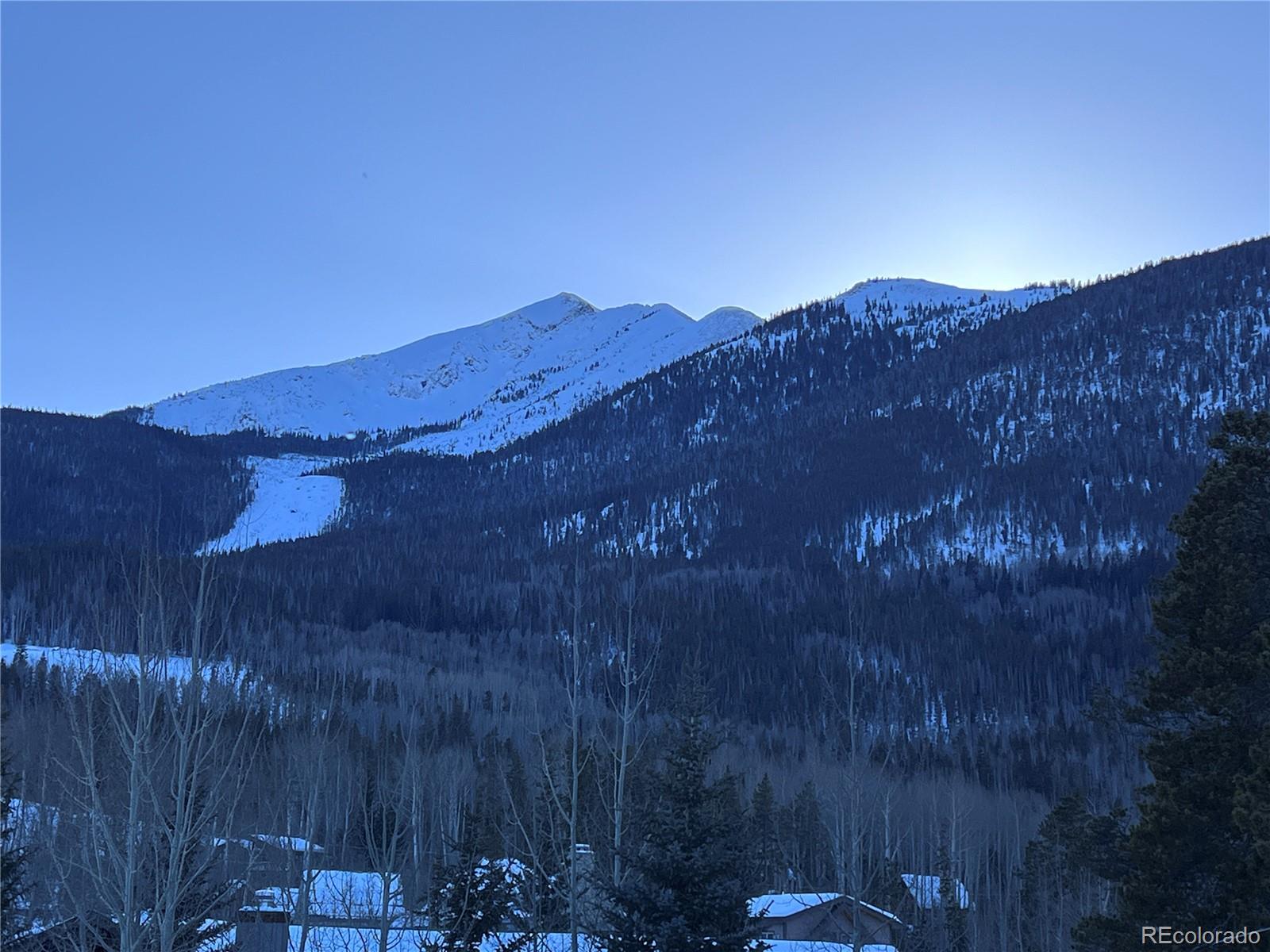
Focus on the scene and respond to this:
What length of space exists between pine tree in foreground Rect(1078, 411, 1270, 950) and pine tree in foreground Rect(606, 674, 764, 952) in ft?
18.1

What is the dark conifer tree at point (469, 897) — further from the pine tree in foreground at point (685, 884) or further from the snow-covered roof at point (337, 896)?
the snow-covered roof at point (337, 896)

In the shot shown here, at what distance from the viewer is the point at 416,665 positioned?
13912 centimetres

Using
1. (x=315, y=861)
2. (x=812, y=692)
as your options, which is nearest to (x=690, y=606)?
(x=812, y=692)

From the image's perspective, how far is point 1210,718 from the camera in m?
16.6

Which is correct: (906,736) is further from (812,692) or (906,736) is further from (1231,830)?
(1231,830)

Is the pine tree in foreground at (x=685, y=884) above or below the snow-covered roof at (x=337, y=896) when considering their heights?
above

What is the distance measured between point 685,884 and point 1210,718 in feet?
28.0

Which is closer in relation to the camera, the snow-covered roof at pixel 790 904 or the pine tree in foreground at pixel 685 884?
the pine tree in foreground at pixel 685 884

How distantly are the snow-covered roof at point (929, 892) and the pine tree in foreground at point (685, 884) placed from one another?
3402 cm

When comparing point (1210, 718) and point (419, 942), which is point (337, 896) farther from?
point (1210, 718)

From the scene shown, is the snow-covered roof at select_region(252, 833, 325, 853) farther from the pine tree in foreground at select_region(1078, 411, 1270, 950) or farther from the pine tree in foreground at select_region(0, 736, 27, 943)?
the pine tree in foreground at select_region(1078, 411, 1270, 950)

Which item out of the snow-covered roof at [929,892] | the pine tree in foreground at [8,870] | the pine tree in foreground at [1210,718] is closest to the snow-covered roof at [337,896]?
the pine tree in foreground at [8,870]

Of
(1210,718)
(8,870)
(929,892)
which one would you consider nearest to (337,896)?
(8,870)

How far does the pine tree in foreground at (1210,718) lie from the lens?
617 inches
